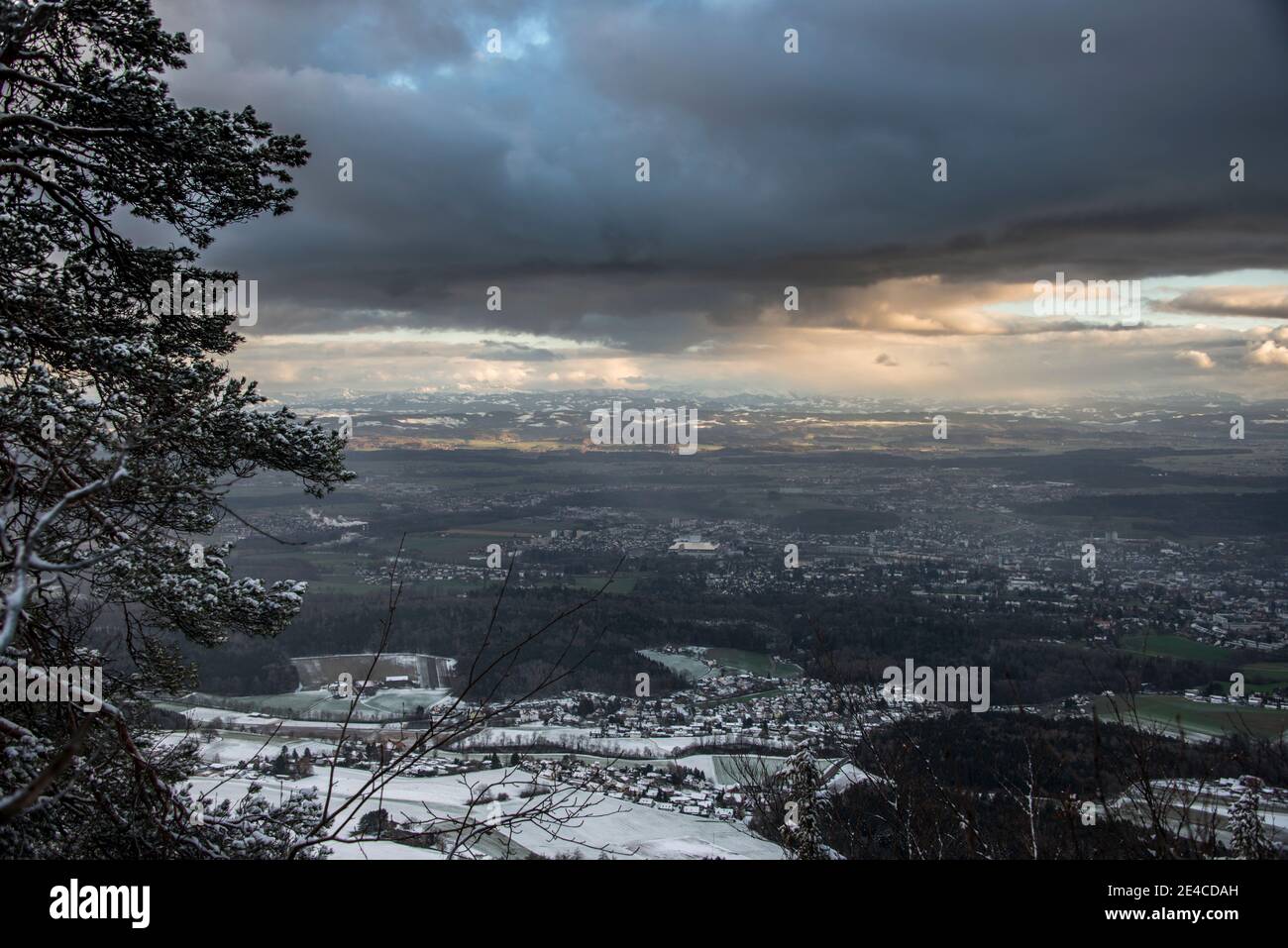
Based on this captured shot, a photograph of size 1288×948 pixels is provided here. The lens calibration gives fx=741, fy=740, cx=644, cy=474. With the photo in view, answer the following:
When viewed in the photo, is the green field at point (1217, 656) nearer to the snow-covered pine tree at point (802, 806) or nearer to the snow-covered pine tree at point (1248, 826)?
the snow-covered pine tree at point (802, 806)

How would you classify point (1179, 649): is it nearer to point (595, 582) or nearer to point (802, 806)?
point (802, 806)

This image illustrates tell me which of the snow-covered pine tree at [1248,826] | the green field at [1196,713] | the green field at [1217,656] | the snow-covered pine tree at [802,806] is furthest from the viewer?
the green field at [1217,656]

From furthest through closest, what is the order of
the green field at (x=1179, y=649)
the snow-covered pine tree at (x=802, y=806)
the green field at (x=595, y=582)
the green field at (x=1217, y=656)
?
the green field at (x=595, y=582)
the green field at (x=1179, y=649)
the green field at (x=1217, y=656)
the snow-covered pine tree at (x=802, y=806)

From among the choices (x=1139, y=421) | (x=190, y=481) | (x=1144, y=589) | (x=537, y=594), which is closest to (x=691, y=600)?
(x=537, y=594)

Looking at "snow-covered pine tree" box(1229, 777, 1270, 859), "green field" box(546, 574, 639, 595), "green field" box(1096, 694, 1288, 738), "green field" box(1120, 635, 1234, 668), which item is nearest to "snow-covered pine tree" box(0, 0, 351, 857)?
"snow-covered pine tree" box(1229, 777, 1270, 859)

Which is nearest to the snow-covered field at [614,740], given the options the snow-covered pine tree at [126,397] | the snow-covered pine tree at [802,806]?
the snow-covered pine tree at [802,806]

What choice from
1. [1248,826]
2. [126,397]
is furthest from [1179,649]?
[126,397]

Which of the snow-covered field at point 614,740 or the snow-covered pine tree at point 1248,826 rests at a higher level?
the snow-covered pine tree at point 1248,826
